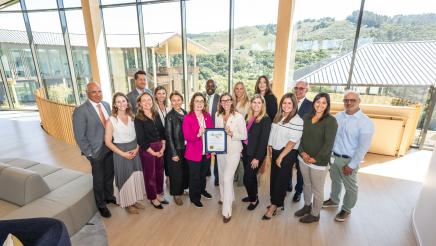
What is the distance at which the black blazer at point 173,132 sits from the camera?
2.95 metres

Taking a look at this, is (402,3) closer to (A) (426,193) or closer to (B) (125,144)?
(A) (426,193)

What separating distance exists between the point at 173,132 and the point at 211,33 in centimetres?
408

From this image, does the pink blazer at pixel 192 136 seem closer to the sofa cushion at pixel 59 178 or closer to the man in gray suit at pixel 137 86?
the man in gray suit at pixel 137 86

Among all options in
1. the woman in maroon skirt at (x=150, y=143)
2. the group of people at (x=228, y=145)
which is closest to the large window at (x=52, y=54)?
the group of people at (x=228, y=145)

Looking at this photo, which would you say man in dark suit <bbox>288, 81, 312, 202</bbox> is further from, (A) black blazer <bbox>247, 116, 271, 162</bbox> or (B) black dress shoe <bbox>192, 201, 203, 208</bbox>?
(B) black dress shoe <bbox>192, 201, 203, 208</bbox>

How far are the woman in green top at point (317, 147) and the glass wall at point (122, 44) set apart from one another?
624cm

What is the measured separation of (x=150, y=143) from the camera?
2.95m

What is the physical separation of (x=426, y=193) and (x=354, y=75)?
3.43 meters

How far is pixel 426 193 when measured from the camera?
2596 millimetres

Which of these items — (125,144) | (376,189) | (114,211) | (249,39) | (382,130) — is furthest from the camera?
(249,39)

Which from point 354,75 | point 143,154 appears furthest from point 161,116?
point 354,75

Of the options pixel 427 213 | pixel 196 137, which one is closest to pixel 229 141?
pixel 196 137

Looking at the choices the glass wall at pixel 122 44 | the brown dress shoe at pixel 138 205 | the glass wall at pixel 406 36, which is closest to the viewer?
the brown dress shoe at pixel 138 205

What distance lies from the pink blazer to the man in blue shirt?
5.43ft
